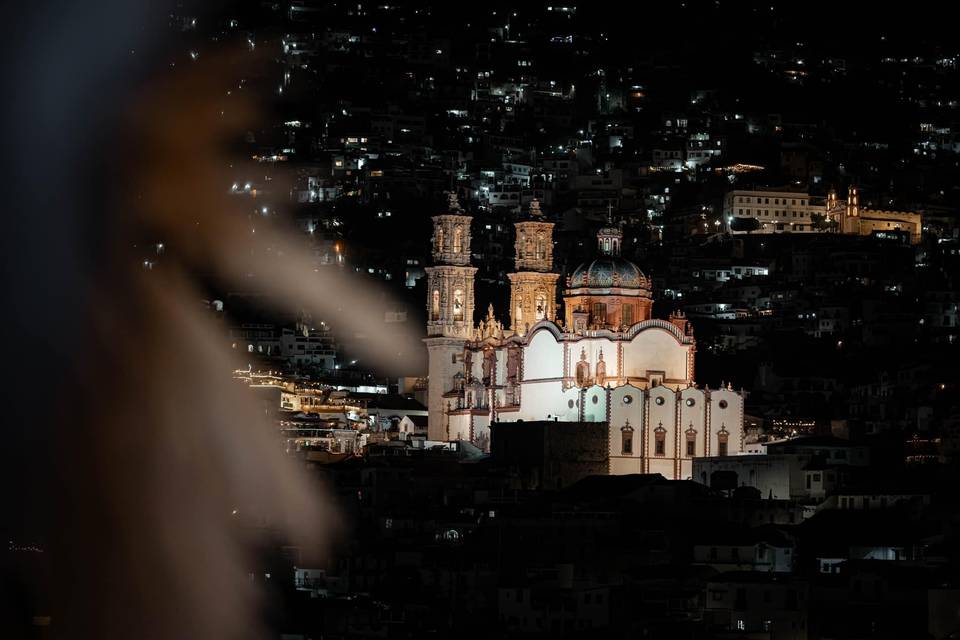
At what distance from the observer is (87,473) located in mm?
67812

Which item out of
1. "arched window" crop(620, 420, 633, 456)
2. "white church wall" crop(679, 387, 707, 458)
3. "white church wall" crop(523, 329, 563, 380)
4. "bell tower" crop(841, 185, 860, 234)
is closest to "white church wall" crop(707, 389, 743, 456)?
"white church wall" crop(679, 387, 707, 458)

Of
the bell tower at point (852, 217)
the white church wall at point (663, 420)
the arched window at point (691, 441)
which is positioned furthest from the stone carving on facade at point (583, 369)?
the bell tower at point (852, 217)

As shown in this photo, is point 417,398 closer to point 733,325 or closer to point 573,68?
point 733,325

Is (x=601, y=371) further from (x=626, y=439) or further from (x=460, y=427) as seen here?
(x=460, y=427)

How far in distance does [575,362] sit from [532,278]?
7.71 m

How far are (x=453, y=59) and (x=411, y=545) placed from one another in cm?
9531

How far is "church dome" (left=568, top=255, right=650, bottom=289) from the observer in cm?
7550

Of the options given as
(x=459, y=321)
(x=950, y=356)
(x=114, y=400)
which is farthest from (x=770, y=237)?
(x=114, y=400)

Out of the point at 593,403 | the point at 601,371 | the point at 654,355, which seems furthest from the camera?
the point at 654,355

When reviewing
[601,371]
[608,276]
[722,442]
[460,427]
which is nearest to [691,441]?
[722,442]

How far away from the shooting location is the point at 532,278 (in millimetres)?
80125

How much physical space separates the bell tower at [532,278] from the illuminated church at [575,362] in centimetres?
3

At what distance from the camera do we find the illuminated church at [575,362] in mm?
70688

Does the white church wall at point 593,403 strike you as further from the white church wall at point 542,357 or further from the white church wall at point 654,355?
the white church wall at point 542,357
